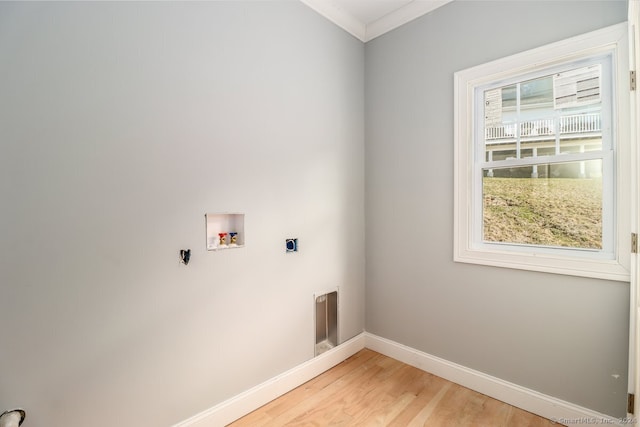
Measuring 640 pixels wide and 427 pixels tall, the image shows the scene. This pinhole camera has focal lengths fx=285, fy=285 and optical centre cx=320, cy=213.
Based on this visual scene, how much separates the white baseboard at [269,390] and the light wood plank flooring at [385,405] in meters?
0.04

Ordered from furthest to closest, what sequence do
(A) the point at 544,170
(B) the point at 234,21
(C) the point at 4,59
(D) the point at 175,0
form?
(A) the point at 544,170, (B) the point at 234,21, (D) the point at 175,0, (C) the point at 4,59

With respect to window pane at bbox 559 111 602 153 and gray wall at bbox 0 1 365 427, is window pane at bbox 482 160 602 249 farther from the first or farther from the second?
gray wall at bbox 0 1 365 427

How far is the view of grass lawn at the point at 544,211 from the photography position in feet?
5.79

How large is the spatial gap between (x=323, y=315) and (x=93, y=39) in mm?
2287

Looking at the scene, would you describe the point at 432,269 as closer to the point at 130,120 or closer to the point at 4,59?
the point at 130,120

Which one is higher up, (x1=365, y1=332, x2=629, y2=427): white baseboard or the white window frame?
the white window frame

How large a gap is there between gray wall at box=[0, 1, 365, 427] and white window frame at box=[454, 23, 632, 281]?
3.67 ft

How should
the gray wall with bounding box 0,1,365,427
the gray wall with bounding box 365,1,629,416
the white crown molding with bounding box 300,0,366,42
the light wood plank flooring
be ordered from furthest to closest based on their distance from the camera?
the white crown molding with bounding box 300,0,366,42 → the light wood plank flooring → the gray wall with bounding box 365,1,629,416 → the gray wall with bounding box 0,1,365,427

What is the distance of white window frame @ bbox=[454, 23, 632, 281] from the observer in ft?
5.15

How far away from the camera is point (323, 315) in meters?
2.43

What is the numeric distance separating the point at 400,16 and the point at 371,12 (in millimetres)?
253

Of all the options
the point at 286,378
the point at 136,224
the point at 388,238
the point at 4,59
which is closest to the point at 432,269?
the point at 388,238

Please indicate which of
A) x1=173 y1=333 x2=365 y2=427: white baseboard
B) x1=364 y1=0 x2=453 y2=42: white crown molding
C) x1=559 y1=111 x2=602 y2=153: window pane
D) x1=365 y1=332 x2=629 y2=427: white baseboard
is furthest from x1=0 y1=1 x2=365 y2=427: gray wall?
x1=559 y1=111 x2=602 y2=153: window pane

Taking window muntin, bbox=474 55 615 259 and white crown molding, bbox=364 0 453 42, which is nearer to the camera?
window muntin, bbox=474 55 615 259
